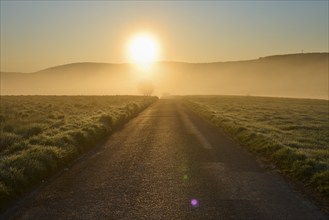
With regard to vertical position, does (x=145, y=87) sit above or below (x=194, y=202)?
below

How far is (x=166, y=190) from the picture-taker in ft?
31.2

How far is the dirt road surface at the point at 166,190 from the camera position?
7816 mm

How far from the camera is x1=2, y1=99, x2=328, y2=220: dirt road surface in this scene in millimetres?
7816

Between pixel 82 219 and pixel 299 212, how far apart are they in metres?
4.48

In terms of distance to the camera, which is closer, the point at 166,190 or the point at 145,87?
the point at 166,190

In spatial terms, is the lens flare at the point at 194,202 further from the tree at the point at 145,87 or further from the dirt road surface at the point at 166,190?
the tree at the point at 145,87

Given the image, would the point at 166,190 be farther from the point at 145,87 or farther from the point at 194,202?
the point at 145,87

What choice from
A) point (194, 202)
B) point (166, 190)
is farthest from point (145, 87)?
point (194, 202)

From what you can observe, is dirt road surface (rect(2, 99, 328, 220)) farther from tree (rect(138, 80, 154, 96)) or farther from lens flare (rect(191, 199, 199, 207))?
tree (rect(138, 80, 154, 96))

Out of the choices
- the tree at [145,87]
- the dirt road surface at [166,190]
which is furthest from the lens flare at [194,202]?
the tree at [145,87]

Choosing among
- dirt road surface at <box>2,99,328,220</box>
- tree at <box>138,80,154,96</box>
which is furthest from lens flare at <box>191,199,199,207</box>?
tree at <box>138,80,154,96</box>

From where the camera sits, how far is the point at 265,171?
38.9ft

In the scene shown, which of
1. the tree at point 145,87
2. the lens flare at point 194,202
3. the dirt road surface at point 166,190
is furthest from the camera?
the tree at point 145,87

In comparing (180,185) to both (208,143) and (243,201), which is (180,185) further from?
(208,143)
